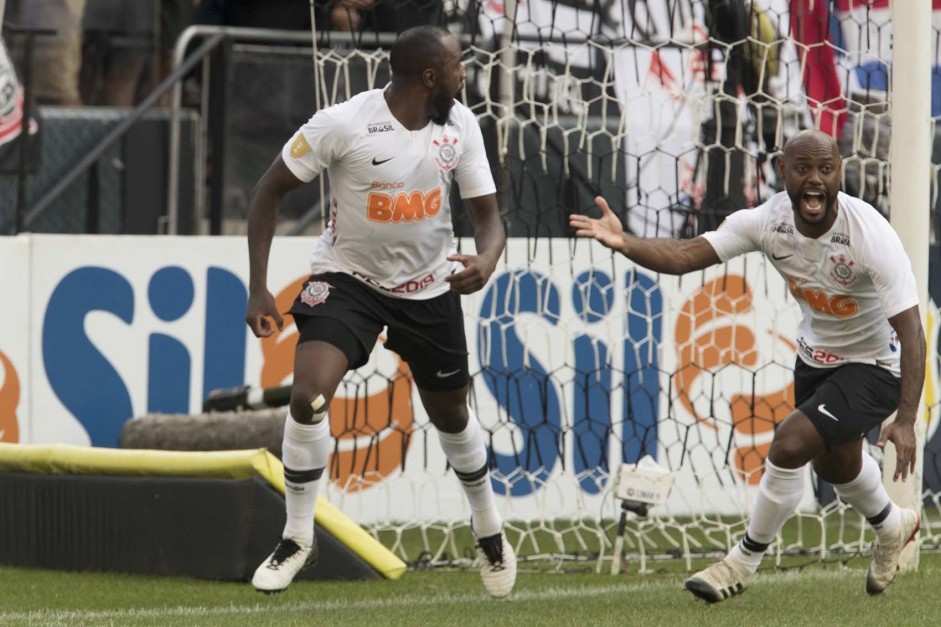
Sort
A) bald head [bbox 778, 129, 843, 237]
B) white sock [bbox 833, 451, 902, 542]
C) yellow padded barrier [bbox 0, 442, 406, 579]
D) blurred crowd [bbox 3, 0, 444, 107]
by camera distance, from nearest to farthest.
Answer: bald head [bbox 778, 129, 843, 237] < white sock [bbox 833, 451, 902, 542] < yellow padded barrier [bbox 0, 442, 406, 579] < blurred crowd [bbox 3, 0, 444, 107]

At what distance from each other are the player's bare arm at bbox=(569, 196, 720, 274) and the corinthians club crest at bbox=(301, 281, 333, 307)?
956 millimetres

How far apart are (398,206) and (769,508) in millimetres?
1825

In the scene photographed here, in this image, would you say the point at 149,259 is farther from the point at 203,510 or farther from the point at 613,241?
the point at 613,241

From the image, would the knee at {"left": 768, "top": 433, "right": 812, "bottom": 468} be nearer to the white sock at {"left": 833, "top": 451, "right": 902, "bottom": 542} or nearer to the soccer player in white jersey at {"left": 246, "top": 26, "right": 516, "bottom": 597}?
the white sock at {"left": 833, "top": 451, "right": 902, "bottom": 542}

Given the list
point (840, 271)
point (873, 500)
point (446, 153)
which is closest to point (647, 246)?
point (840, 271)

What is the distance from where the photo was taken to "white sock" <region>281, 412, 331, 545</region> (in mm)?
6262

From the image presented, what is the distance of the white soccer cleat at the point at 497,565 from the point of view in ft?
22.0

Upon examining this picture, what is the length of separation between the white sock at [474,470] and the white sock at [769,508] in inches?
39.0

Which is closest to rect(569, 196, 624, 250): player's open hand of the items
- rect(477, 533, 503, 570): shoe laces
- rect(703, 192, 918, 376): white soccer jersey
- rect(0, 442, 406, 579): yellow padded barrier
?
rect(703, 192, 918, 376): white soccer jersey

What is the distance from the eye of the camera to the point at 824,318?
21.2 feet

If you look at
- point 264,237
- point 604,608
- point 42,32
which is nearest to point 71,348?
point 42,32

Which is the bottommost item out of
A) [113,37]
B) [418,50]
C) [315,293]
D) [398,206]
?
[315,293]

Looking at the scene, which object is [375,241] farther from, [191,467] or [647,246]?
[191,467]

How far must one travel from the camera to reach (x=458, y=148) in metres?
6.45
